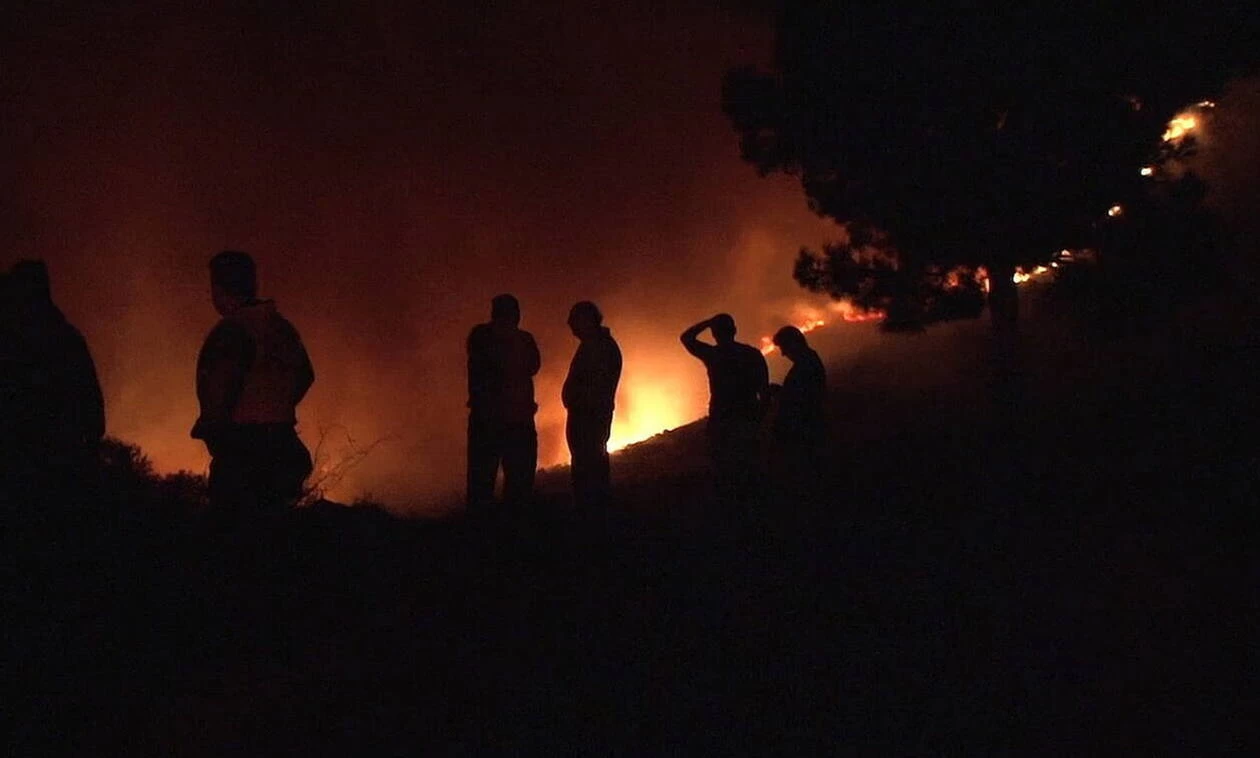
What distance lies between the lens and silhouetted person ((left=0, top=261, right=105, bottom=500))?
4.83 metres

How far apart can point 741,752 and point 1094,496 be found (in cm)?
465

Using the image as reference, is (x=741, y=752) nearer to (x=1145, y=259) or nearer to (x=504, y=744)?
(x=504, y=744)

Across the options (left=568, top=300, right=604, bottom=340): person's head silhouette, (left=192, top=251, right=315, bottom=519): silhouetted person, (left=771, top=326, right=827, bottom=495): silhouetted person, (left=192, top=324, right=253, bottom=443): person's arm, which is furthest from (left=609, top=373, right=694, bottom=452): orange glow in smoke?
(left=192, top=324, right=253, bottom=443): person's arm

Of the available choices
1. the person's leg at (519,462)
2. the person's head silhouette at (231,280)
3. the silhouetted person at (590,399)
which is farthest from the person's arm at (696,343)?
the person's head silhouette at (231,280)

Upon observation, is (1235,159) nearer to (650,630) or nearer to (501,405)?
(501,405)

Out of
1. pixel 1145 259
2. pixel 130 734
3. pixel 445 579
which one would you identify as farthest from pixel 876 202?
pixel 130 734

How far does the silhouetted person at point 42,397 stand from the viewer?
4828mm

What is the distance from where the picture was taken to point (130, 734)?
393 cm

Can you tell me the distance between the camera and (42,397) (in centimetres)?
496

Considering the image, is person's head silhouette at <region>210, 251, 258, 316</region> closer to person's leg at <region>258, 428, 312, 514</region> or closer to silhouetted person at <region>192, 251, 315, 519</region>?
silhouetted person at <region>192, 251, 315, 519</region>

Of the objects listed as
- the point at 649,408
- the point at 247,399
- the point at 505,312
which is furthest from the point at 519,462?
the point at 649,408

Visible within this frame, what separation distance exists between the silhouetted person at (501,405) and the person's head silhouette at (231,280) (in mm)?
2426

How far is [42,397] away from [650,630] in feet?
10.1

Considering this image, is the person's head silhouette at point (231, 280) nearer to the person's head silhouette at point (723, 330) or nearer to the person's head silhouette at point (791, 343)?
the person's head silhouette at point (723, 330)
